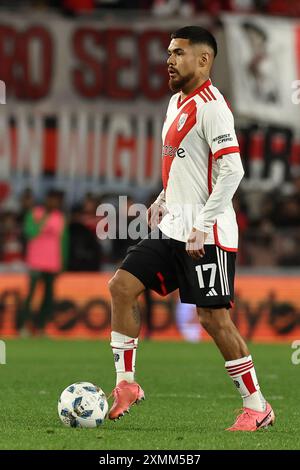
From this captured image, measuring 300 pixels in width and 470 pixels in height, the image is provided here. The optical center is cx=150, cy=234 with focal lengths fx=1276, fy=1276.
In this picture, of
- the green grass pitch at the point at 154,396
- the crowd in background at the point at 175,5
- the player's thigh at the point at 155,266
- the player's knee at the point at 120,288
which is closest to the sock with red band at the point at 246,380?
the green grass pitch at the point at 154,396

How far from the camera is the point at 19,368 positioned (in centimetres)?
1285

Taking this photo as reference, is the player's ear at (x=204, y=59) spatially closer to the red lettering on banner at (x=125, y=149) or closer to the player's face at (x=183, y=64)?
the player's face at (x=183, y=64)

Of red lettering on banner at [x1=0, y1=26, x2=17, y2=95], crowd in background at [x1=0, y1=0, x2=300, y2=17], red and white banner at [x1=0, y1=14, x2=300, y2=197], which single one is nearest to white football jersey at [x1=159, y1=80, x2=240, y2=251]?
red and white banner at [x1=0, y1=14, x2=300, y2=197]

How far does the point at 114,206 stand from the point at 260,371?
6.66m

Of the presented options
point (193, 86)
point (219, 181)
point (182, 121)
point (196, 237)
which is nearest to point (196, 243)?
point (196, 237)

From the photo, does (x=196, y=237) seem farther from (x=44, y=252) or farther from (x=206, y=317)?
(x=44, y=252)

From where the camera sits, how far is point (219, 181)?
7.60 m

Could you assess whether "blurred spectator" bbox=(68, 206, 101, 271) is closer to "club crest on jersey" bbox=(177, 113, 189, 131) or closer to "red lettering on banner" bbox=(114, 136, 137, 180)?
"red lettering on banner" bbox=(114, 136, 137, 180)

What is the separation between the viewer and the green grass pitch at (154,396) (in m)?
7.10

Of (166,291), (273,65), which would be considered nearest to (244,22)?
(273,65)

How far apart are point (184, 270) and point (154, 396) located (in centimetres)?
256

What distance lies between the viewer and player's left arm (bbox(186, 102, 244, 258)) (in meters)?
7.57

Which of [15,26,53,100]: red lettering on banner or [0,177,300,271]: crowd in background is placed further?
[15,26,53,100]: red lettering on banner
